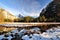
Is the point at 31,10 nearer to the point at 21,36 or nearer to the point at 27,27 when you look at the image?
the point at 27,27

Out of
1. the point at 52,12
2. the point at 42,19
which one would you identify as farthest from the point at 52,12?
the point at 42,19

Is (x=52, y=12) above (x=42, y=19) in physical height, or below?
above

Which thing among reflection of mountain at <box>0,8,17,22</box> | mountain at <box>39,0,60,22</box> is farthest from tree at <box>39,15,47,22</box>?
reflection of mountain at <box>0,8,17,22</box>

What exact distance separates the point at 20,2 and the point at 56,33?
83cm

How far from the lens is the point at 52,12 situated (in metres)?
2.49

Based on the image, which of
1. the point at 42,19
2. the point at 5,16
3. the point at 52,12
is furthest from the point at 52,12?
the point at 5,16

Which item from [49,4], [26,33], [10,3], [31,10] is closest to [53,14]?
[49,4]

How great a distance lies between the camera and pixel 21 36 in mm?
2389

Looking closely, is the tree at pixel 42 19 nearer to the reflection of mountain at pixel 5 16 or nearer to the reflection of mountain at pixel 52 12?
the reflection of mountain at pixel 52 12

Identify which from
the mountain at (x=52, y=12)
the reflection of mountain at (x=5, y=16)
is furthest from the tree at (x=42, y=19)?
the reflection of mountain at (x=5, y=16)

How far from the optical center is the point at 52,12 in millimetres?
2488

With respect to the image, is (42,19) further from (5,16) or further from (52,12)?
(5,16)

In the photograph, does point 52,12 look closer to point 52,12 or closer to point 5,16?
point 52,12

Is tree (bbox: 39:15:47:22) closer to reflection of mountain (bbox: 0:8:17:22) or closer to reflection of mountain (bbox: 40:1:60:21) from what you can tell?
reflection of mountain (bbox: 40:1:60:21)
